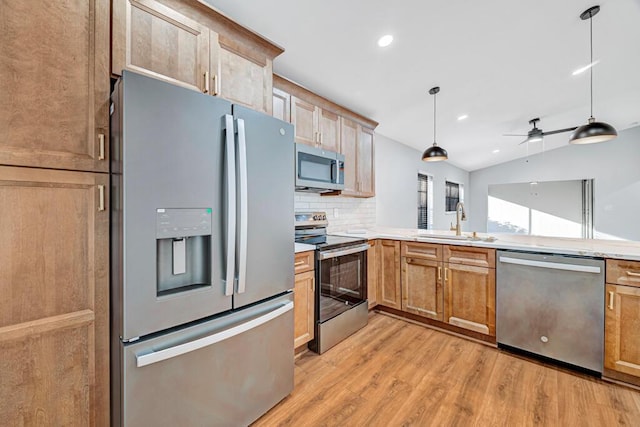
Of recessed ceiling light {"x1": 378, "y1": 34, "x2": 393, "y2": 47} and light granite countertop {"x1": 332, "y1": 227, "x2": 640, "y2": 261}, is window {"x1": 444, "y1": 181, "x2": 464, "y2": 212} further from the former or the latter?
recessed ceiling light {"x1": 378, "y1": 34, "x2": 393, "y2": 47}

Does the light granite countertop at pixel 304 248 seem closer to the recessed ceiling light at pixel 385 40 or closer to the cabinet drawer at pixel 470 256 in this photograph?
the cabinet drawer at pixel 470 256

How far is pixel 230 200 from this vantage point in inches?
51.6

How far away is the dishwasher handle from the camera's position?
189 cm

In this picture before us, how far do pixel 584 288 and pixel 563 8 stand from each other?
2203 millimetres

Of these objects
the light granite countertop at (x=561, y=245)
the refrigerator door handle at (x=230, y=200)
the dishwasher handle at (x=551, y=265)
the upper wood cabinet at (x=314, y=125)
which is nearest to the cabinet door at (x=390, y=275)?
the light granite countertop at (x=561, y=245)

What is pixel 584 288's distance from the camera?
6.32 ft

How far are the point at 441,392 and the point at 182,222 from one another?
6.38 ft

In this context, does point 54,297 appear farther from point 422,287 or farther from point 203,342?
point 422,287

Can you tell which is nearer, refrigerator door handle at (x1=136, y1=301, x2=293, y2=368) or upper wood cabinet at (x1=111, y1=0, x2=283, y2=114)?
refrigerator door handle at (x1=136, y1=301, x2=293, y2=368)

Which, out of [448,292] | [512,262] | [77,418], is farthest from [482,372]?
[77,418]

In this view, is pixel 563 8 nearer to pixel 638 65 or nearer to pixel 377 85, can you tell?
pixel 377 85

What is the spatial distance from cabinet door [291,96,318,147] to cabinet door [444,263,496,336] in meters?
1.84

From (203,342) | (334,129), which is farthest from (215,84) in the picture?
(334,129)

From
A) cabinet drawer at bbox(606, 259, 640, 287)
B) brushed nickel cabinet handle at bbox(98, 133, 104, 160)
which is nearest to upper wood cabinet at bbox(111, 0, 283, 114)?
brushed nickel cabinet handle at bbox(98, 133, 104, 160)
